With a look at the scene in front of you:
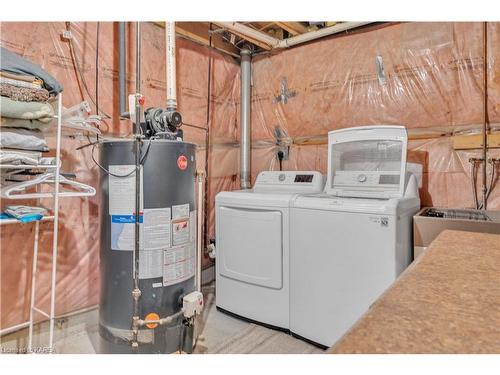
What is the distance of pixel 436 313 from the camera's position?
52 cm

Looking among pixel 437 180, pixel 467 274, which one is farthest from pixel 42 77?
pixel 437 180

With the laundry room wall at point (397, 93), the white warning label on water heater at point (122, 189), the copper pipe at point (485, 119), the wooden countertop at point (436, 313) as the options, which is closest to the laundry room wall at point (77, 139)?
the white warning label on water heater at point (122, 189)

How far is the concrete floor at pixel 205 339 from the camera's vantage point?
1874mm

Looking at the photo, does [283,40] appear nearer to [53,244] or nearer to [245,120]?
[245,120]

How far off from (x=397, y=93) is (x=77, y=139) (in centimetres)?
242

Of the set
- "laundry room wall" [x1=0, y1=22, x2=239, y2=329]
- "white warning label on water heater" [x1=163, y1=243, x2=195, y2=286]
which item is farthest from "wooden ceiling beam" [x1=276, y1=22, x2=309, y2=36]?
"white warning label on water heater" [x1=163, y1=243, x2=195, y2=286]

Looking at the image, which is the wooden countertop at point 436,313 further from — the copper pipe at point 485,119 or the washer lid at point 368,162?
the copper pipe at point 485,119

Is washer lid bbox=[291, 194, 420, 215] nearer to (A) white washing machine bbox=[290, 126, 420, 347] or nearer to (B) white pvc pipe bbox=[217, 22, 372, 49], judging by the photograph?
(A) white washing machine bbox=[290, 126, 420, 347]

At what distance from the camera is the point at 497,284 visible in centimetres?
64

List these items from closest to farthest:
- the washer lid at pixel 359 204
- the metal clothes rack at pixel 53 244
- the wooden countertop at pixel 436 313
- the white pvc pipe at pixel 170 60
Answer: the wooden countertop at pixel 436 313 → the metal clothes rack at pixel 53 244 → the washer lid at pixel 359 204 → the white pvc pipe at pixel 170 60

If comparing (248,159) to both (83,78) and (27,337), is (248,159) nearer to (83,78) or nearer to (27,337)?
(83,78)

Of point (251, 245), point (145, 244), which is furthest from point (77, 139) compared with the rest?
point (251, 245)

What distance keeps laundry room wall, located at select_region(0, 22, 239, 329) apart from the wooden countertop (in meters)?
2.03

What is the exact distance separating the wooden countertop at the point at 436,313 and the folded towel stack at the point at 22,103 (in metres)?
1.64
